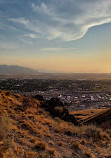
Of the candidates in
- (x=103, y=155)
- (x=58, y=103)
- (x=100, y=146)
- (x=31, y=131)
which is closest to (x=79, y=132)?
(x=100, y=146)

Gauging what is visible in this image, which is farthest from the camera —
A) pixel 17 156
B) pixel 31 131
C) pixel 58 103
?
pixel 58 103

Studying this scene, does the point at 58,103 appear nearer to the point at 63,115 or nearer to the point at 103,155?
the point at 63,115

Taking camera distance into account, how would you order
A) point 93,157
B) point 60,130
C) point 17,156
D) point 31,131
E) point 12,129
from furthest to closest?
point 60,130, point 31,131, point 12,129, point 93,157, point 17,156

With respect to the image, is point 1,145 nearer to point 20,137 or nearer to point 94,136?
point 20,137

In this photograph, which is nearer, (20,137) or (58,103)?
(20,137)

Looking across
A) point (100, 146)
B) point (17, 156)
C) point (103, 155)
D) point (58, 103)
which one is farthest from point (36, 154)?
point (58, 103)

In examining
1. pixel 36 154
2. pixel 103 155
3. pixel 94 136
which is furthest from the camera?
pixel 94 136

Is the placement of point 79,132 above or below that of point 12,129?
below

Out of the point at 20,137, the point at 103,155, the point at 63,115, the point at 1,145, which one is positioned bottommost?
the point at 63,115

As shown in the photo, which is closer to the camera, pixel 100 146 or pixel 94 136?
pixel 100 146
